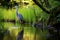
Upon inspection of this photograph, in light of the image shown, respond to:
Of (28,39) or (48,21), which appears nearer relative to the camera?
(28,39)

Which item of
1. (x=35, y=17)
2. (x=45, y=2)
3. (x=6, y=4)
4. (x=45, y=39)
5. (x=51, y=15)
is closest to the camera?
(x=6, y=4)

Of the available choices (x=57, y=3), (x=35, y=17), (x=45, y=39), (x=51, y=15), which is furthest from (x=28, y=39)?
(x=35, y=17)

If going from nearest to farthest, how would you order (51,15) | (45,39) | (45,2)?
1. (45,39)
2. (51,15)
3. (45,2)

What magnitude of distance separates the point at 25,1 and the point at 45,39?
3.82 meters

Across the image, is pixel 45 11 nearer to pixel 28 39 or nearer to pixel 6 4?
pixel 28 39

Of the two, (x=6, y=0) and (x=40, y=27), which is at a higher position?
(x=6, y=0)

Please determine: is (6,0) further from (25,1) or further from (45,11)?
(25,1)

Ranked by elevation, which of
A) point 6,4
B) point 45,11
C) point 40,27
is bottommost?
point 40,27

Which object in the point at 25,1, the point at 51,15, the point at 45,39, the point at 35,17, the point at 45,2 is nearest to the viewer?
the point at 45,39

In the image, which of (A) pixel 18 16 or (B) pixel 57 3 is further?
(A) pixel 18 16

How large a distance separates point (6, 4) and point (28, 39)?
122 cm

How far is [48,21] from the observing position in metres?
6.66

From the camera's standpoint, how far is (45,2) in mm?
7012

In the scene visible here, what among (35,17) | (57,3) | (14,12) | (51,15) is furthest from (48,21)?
(14,12)
